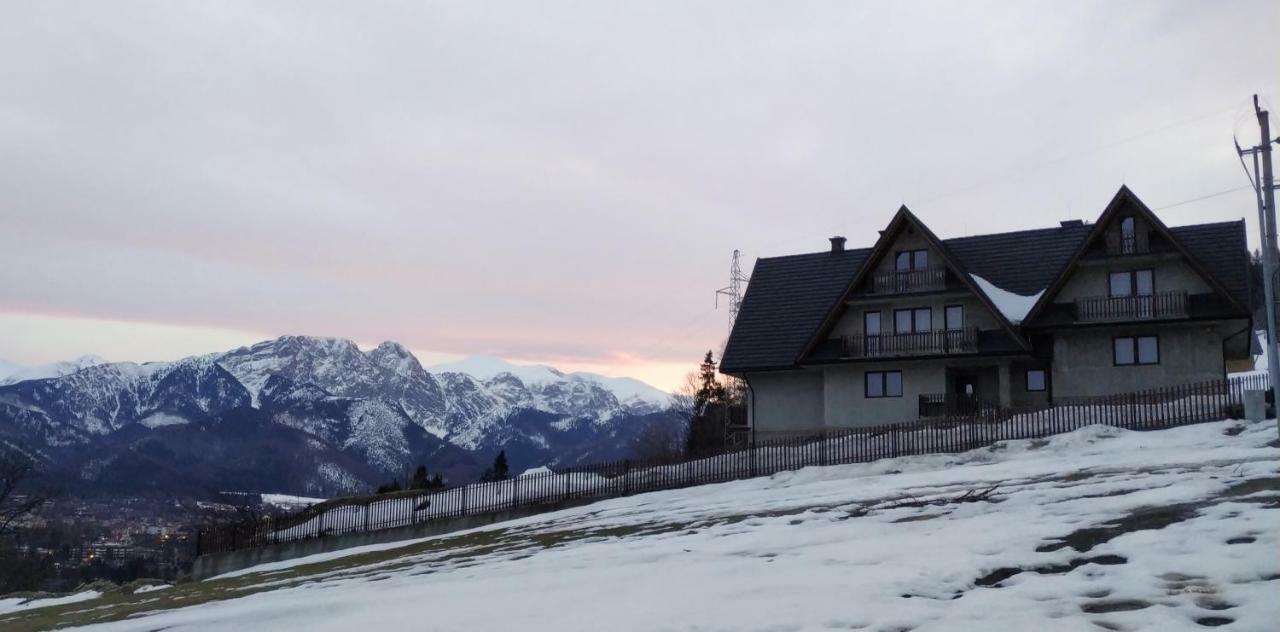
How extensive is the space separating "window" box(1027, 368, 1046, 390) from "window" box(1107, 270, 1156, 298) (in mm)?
3999

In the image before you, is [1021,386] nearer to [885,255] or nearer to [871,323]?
[871,323]

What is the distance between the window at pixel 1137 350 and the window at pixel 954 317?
5.56m

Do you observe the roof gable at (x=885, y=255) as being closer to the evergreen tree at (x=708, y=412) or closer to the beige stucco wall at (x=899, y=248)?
the beige stucco wall at (x=899, y=248)

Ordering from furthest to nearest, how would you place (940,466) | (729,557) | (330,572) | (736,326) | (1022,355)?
(736,326) < (1022,355) < (940,466) < (330,572) < (729,557)

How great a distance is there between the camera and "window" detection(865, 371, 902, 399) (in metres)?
41.8

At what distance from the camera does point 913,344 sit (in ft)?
134

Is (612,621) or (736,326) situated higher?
(736,326)

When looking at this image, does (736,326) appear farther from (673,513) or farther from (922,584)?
(922,584)

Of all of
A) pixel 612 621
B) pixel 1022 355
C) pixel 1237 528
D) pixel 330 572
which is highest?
pixel 1022 355

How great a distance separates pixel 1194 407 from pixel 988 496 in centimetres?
1246

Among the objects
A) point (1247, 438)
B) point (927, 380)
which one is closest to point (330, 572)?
point (1247, 438)

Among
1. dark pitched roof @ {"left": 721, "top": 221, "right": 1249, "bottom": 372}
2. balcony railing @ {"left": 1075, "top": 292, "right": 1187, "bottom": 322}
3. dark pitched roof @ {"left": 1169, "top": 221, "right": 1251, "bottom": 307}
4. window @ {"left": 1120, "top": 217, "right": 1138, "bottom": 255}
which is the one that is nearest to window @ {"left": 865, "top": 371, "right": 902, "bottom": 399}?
dark pitched roof @ {"left": 721, "top": 221, "right": 1249, "bottom": 372}

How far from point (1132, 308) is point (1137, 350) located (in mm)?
1724

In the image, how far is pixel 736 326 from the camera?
46.2 meters
